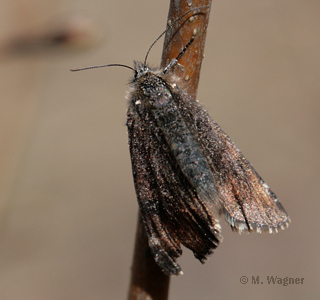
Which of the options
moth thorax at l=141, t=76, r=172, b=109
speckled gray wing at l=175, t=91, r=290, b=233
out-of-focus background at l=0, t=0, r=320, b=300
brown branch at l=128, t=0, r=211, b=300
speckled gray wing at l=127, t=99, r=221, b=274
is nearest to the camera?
brown branch at l=128, t=0, r=211, b=300

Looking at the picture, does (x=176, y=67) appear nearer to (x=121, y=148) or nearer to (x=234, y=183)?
(x=234, y=183)

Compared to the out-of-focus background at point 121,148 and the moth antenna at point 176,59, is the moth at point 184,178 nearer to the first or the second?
the moth antenna at point 176,59

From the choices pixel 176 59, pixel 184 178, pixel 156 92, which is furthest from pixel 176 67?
pixel 184 178

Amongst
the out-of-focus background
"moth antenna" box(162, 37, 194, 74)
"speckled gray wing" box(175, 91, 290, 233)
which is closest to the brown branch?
"moth antenna" box(162, 37, 194, 74)

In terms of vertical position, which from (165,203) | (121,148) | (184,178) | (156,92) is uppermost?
(121,148)

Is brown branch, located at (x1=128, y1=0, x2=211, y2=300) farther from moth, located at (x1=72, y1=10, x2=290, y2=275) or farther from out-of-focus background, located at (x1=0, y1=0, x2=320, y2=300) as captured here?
out-of-focus background, located at (x1=0, y1=0, x2=320, y2=300)
